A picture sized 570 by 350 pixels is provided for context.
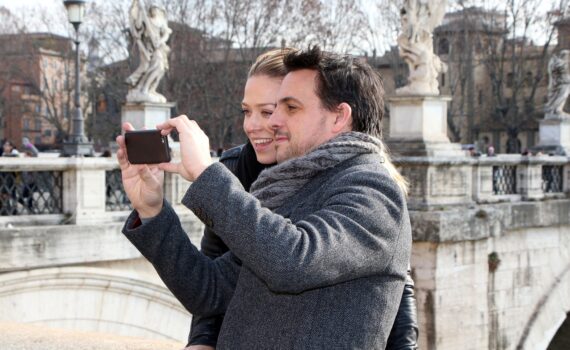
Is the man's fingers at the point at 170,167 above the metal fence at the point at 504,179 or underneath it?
above

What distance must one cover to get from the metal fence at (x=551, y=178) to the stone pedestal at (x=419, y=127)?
2878 mm

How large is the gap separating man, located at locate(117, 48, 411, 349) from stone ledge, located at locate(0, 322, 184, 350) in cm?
Answer: 196

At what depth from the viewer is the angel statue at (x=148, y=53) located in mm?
11578

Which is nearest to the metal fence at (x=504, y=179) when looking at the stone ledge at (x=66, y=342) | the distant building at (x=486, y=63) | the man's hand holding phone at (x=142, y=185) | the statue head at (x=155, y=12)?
the statue head at (x=155, y=12)

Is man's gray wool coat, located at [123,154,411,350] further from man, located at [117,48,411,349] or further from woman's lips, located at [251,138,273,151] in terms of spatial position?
woman's lips, located at [251,138,273,151]

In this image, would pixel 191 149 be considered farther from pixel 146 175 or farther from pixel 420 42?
pixel 420 42

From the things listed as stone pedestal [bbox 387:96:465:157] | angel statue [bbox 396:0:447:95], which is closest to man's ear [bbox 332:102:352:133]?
stone pedestal [bbox 387:96:465:157]

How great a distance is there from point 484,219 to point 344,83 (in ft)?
35.3

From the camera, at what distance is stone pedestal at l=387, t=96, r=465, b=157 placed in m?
12.6

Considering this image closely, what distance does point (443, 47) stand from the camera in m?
44.8

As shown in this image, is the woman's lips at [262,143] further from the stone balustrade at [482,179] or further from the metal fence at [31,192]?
the stone balustrade at [482,179]

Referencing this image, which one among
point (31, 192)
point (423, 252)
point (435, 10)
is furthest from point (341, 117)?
point (435, 10)

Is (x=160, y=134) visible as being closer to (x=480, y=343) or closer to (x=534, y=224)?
Answer: (x=480, y=343)

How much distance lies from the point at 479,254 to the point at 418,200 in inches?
55.0
